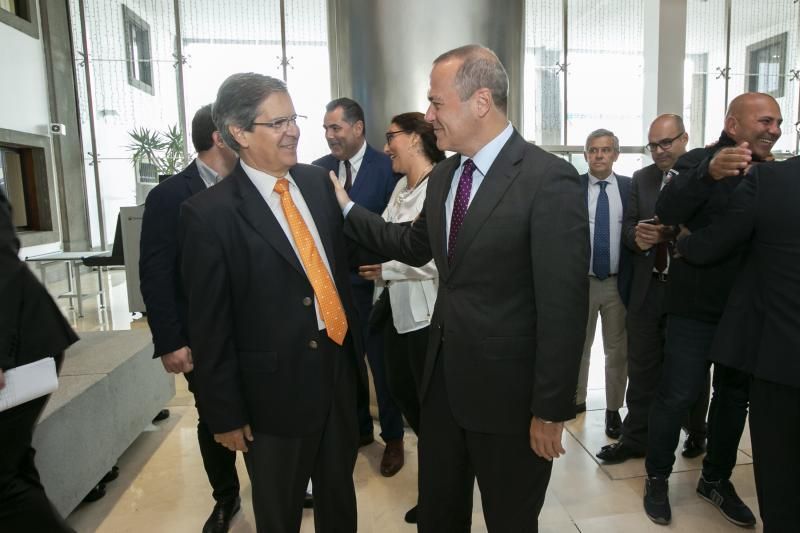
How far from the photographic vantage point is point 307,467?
159 centimetres

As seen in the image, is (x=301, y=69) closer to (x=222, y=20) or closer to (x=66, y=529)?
(x=222, y=20)

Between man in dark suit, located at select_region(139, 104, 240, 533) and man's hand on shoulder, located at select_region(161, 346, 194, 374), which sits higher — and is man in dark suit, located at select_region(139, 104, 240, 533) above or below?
above

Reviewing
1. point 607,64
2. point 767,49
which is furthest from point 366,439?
point 767,49

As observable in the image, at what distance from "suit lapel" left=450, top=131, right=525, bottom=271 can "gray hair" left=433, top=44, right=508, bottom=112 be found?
0.17m

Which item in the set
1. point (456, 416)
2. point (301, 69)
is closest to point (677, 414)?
point (456, 416)

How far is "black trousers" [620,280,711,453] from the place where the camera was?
277 cm

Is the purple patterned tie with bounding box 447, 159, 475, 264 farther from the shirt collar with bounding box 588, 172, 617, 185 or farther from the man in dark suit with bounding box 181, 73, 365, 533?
the shirt collar with bounding box 588, 172, 617, 185

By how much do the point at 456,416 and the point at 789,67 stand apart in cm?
1228

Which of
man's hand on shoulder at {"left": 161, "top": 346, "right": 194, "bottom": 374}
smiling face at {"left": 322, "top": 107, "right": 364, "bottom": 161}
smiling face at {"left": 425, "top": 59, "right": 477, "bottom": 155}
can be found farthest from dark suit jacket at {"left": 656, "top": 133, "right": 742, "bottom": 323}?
man's hand on shoulder at {"left": 161, "top": 346, "right": 194, "bottom": 374}

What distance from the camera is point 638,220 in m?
2.90

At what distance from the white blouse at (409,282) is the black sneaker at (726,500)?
145 cm

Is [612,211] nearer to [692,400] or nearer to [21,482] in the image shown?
[692,400]

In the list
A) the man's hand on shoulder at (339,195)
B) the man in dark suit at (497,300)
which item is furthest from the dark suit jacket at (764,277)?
the man's hand on shoulder at (339,195)

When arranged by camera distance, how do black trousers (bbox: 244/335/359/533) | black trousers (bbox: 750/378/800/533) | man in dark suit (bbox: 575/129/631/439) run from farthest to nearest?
man in dark suit (bbox: 575/129/631/439)
black trousers (bbox: 750/378/800/533)
black trousers (bbox: 244/335/359/533)
